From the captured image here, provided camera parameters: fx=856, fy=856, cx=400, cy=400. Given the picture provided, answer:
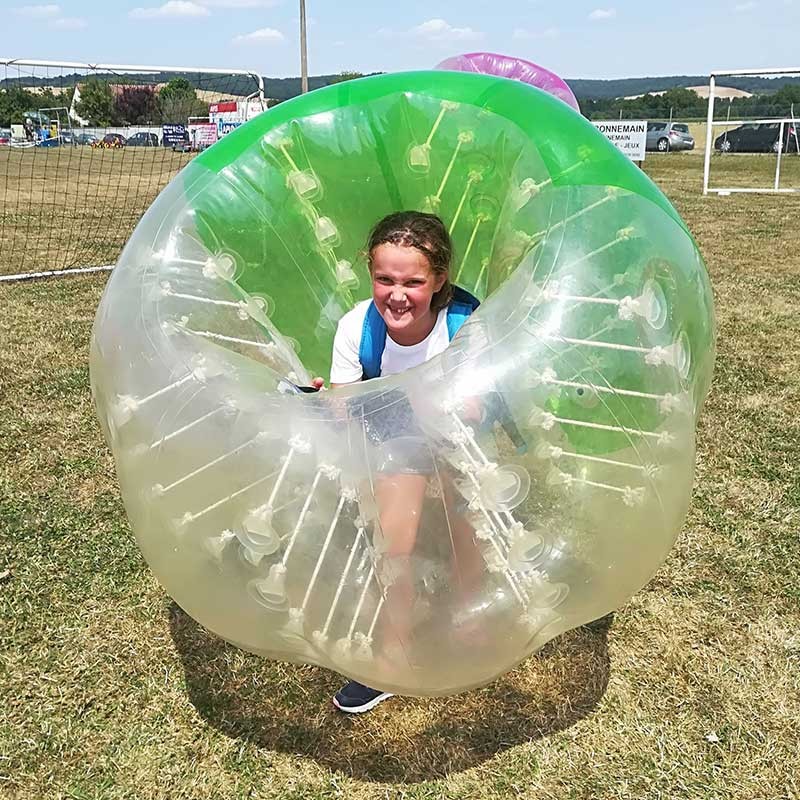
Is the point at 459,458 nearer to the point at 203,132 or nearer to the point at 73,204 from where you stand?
the point at 73,204

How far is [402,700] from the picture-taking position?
2.44 meters

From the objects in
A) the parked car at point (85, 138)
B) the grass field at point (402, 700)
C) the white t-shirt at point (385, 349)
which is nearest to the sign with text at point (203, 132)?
the parked car at point (85, 138)

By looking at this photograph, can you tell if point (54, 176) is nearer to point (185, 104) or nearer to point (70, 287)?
point (185, 104)

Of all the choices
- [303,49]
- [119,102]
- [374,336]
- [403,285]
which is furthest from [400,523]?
[303,49]

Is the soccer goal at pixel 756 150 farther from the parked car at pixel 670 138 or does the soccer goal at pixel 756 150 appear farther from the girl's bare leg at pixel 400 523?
the girl's bare leg at pixel 400 523

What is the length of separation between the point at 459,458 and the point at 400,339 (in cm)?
77

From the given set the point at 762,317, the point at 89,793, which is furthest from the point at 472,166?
the point at 762,317

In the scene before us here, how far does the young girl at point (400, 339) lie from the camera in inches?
70.5

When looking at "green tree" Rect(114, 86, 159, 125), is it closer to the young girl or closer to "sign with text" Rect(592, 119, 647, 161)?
"sign with text" Rect(592, 119, 647, 161)

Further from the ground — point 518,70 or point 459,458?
point 518,70

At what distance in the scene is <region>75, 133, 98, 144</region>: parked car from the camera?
15.6 metres

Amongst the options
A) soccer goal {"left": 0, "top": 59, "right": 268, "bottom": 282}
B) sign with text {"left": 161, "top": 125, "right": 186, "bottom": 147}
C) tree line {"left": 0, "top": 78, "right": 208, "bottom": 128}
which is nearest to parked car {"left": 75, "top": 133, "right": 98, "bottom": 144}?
soccer goal {"left": 0, "top": 59, "right": 268, "bottom": 282}

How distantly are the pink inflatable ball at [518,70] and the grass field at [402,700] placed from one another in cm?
185

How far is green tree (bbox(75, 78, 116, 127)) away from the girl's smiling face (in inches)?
327
